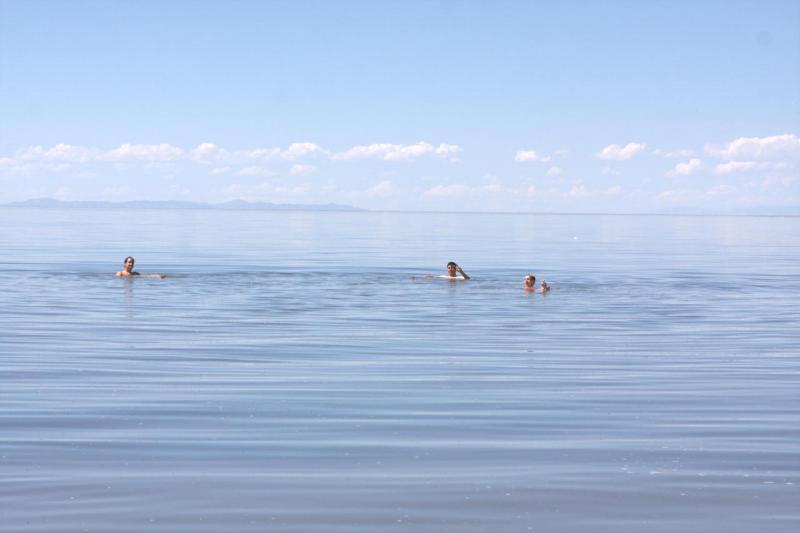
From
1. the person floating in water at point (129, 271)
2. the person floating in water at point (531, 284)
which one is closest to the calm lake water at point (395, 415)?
the person floating in water at point (531, 284)

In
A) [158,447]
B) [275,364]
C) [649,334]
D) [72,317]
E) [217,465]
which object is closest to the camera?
[217,465]

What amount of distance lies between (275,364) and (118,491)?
326 inches

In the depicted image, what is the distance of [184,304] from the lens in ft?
95.5

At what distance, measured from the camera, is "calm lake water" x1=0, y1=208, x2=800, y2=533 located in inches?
370

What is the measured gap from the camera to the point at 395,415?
13.5m

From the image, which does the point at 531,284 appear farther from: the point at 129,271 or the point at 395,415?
the point at 395,415

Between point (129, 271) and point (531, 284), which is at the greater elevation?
point (129, 271)

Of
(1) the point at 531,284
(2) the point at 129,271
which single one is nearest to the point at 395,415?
(1) the point at 531,284

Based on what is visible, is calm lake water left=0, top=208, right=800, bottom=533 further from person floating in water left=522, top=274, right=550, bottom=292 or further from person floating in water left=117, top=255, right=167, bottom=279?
person floating in water left=117, top=255, right=167, bottom=279

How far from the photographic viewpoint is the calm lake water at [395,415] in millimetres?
9391

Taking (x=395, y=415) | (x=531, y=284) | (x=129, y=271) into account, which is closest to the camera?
(x=395, y=415)

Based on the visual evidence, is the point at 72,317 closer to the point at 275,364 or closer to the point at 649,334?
the point at 275,364

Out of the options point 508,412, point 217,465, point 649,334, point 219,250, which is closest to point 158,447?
point 217,465

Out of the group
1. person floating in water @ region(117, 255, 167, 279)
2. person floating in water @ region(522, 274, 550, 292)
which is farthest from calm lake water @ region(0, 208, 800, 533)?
person floating in water @ region(117, 255, 167, 279)
